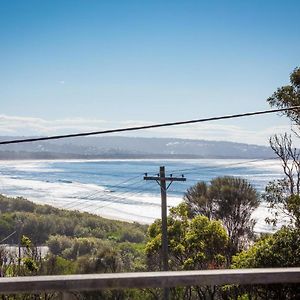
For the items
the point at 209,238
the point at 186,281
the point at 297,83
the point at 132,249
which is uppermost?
the point at 297,83

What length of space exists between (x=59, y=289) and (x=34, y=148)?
168 meters

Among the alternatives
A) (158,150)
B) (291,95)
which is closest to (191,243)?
(291,95)

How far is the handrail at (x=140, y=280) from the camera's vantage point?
5.28 feet

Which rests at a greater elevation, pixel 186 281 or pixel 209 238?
pixel 186 281

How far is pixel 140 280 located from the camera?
1.66 meters

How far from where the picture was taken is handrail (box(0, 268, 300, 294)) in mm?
1609

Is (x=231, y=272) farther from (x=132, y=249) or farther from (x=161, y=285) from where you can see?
(x=132, y=249)

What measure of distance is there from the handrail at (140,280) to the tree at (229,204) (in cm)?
2226

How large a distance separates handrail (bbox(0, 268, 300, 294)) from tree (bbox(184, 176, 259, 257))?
22.3m

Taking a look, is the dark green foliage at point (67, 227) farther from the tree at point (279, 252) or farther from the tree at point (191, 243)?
the tree at point (279, 252)

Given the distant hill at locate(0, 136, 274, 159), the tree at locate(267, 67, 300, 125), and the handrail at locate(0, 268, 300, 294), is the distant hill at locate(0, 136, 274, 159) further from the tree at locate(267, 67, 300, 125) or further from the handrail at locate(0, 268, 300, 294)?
the handrail at locate(0, 268, 300, 294)

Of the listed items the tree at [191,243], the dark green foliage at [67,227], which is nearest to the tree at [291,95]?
the tree at [191,243]

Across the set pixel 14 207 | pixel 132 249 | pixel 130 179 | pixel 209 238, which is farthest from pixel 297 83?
pixel 130 179

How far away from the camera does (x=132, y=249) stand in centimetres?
3081
